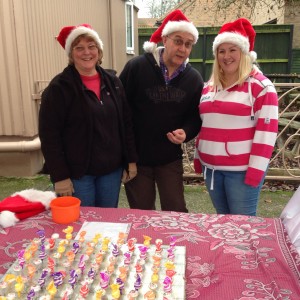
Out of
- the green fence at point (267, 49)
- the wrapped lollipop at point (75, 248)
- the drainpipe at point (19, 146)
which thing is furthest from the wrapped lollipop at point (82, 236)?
the green fence at point (267, 49)

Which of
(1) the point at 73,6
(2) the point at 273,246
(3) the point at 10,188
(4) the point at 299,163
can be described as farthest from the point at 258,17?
(2) the point at 273,246

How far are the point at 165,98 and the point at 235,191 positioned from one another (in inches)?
30.6

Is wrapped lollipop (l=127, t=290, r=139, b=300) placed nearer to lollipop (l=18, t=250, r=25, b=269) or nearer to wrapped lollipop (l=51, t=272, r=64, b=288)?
wrapped lollipop (l=51, t=272, r=64, b=288)

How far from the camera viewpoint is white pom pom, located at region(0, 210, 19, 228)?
64.4 inches

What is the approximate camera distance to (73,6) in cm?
613

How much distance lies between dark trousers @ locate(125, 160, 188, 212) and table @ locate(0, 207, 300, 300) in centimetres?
84

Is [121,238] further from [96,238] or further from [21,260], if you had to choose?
[21,260]

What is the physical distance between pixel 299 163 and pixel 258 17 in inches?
600

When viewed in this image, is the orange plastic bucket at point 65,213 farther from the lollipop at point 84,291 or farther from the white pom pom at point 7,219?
the lollipop at point 84,291

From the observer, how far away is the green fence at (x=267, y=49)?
10.5 metres

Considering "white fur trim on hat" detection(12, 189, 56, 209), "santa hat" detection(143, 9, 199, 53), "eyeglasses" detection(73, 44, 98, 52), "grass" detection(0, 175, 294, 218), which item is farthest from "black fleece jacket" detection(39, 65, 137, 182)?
"grass" detection(0, 175, 294, 218)

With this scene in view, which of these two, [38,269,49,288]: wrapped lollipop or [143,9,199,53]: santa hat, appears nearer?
[38,269,49,288]: wrapped lollipop

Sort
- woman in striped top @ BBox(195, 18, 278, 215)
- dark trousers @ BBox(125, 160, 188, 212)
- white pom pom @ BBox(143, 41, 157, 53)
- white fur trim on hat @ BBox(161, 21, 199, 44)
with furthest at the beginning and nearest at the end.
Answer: dark trousers @ BBox(125, 160, 188, 212)
white pom pom @ BBox(143, 41, 157, 53)
white fur trim on hat @ BBox(161, 21, 199, 44)
woman in striped top @ BBox(195, 18, 278, 215)

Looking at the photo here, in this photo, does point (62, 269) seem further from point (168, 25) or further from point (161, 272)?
point (168, 25)
